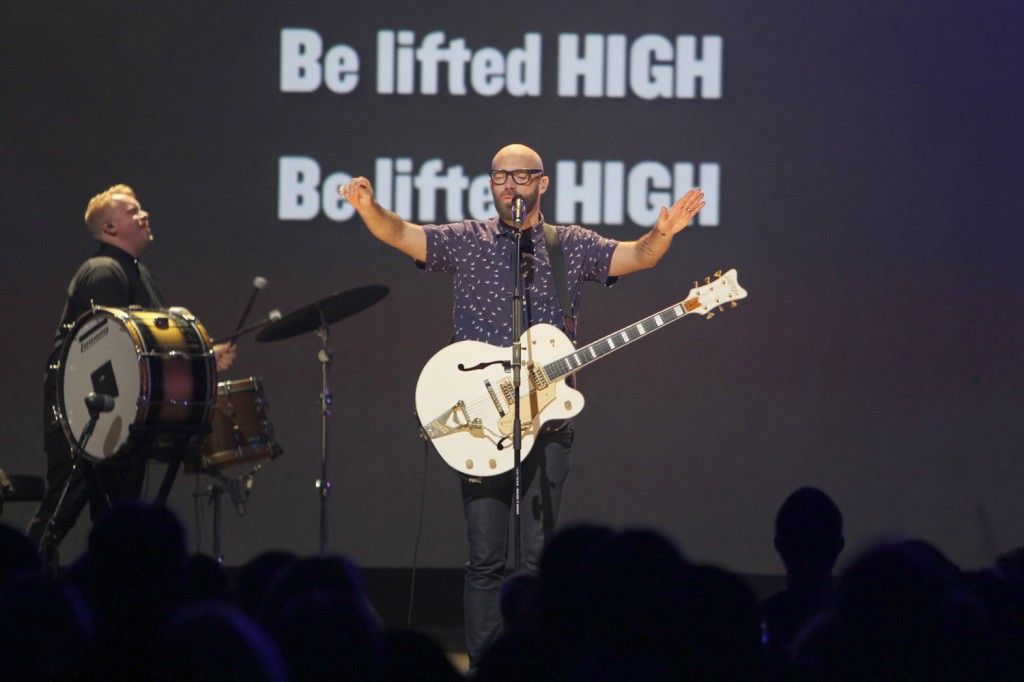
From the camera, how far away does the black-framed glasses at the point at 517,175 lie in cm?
507

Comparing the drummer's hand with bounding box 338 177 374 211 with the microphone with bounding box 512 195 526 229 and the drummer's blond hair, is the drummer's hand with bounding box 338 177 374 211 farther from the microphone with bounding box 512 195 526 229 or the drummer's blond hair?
the drummer's blond hair

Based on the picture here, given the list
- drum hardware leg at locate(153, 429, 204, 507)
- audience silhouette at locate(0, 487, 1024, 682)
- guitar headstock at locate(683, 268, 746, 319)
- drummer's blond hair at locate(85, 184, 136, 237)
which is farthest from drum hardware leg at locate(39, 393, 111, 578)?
audience silhouette at locate(0, 487, 1024, 682)

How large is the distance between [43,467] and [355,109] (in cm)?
300

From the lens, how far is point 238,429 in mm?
6707

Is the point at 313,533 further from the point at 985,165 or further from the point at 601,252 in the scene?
the point at 985,165

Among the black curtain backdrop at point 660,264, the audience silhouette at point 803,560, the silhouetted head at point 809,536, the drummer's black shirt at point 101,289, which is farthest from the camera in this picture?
the black curtain backdrop at point 660,264

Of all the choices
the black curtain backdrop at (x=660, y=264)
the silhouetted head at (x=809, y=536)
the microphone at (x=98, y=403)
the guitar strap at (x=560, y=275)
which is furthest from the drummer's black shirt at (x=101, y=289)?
the silhouetted head at (x=809, y=536)

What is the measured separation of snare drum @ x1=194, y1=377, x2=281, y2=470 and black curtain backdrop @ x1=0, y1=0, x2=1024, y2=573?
3.67ft

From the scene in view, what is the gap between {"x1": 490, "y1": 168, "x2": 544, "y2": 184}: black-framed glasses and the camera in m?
5.07

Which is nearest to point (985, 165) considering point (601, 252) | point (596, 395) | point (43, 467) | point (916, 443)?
point (916, 443)

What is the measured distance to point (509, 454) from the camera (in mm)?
4953

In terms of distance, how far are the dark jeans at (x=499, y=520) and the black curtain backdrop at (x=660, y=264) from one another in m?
2.90

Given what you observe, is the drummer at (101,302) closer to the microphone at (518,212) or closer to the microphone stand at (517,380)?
the microphone stand at (517,380)

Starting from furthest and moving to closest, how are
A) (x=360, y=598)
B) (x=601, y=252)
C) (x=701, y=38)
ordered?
(x=701, y=38), (x=601, y=252), (x=360, y=598)
